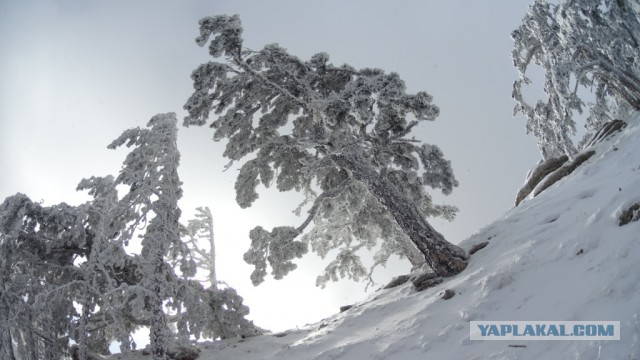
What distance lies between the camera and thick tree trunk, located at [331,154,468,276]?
32.7ft

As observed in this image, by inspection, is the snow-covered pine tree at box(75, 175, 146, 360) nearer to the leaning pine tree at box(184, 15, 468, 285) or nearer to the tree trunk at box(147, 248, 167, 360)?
the tree trunk at box(147, 248, 167, 360)

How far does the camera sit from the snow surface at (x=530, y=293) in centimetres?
500

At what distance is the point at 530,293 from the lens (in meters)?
6.36

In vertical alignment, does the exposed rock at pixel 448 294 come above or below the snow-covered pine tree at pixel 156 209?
below

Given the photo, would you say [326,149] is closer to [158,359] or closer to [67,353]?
[158,359]

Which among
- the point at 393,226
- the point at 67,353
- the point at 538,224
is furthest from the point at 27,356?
the point at 538,224

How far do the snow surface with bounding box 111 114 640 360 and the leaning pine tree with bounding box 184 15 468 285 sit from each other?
5.78 feet

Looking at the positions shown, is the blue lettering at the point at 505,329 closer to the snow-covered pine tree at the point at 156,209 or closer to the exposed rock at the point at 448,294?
the exposed rock at the point at 448,294

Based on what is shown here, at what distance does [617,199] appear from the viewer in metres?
7.23

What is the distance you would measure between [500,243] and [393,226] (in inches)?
197

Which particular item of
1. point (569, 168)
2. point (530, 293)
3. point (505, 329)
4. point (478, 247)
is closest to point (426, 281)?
point (478, 247)

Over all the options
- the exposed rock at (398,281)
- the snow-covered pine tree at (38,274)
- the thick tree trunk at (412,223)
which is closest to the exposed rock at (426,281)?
the thick tree trunk at (412,223)

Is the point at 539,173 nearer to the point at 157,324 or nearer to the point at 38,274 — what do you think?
the point at 157,324

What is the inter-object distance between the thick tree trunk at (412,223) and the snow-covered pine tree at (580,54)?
5.67 metres
